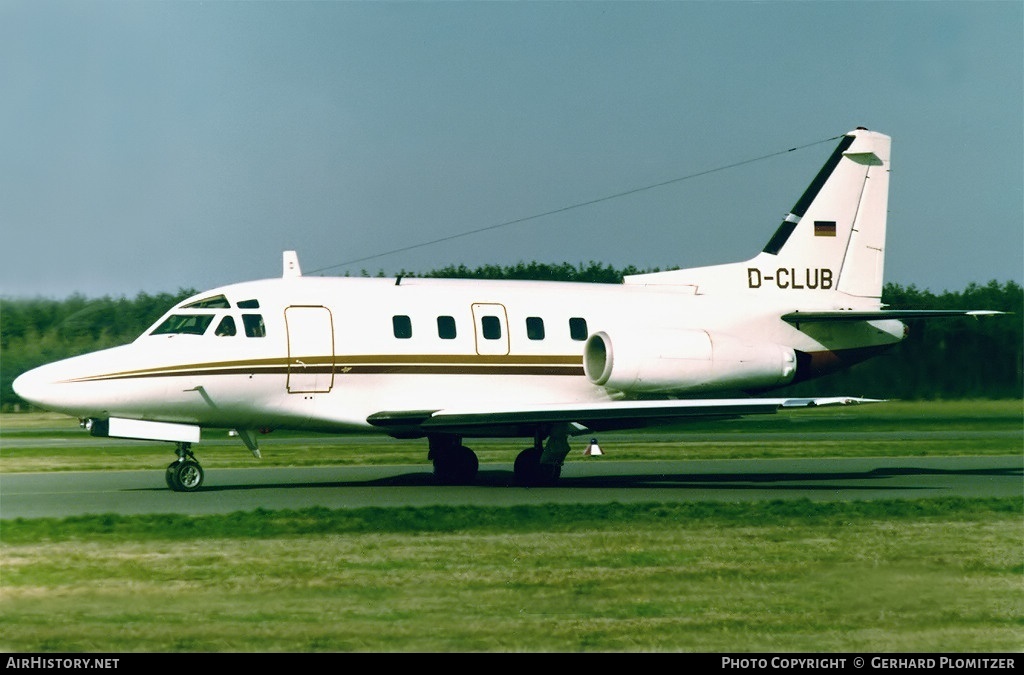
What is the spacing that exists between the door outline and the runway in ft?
5.29

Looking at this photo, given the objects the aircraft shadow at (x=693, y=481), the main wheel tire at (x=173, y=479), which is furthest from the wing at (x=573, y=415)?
the main wheel tire at (x=173, y=479)

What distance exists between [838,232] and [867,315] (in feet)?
8.50

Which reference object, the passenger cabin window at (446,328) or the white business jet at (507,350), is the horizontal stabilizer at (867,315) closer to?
the white business jet at (507,350)

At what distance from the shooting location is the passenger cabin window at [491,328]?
22.3m

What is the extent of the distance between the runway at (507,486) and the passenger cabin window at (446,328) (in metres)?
2.46

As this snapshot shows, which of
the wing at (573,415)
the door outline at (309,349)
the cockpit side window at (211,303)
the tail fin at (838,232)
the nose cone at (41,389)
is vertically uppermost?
the tail fin at (838,232)

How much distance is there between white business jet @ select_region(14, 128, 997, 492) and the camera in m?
19.7

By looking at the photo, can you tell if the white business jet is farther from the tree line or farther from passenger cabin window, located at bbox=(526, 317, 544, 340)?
the tree line

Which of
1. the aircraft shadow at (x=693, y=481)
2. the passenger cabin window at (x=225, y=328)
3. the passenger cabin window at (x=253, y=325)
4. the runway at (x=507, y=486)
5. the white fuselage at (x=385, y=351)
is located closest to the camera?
the runway at (x=507, y=486)

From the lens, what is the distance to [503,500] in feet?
61.1

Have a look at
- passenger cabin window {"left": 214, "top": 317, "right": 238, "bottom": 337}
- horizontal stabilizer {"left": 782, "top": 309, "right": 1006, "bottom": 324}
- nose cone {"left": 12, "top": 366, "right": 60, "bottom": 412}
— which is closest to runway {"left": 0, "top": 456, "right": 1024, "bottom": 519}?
nose cone {"left": 12, "top": 366, "right": 60, "bottom": 412}

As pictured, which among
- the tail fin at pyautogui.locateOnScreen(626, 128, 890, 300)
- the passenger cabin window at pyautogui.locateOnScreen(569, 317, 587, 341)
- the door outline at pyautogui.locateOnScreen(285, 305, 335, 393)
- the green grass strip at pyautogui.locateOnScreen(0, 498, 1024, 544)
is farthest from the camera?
the tail fin at pyautogui.locateOnScreen(626, 128, 890, 300)
